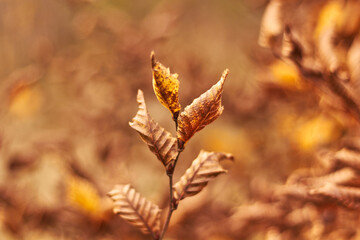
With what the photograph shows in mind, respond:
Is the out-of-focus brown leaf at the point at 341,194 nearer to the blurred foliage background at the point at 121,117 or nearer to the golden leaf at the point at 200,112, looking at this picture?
the golden leaf at the point at 200,112

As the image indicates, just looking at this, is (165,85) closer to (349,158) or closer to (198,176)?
(198,176)

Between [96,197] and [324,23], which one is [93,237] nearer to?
[96,197]

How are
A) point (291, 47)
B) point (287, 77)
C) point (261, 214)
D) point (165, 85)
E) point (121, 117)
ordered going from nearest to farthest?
point (165, 85)
point (291, 47)
point (261, 214)
point (287, 77)
point (121, 117)

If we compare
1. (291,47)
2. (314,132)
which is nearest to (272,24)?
(291,47)

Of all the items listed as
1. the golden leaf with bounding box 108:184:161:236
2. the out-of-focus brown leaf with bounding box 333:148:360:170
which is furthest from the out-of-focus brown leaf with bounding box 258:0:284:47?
the golden leaf with bounding box 108:184:161:236

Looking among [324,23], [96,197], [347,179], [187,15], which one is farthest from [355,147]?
[187,15]

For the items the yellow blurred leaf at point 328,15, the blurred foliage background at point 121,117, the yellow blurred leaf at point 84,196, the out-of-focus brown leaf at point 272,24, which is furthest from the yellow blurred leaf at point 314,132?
the yellow blurred leaf at point 84,196

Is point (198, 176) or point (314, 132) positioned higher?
point (314, 132)
